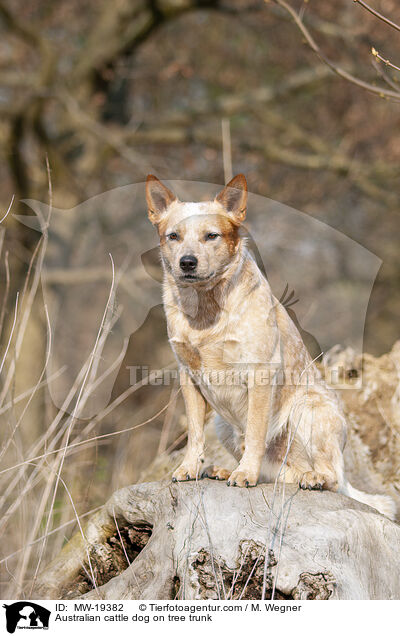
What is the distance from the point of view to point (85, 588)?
314cm

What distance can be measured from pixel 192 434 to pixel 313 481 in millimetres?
614

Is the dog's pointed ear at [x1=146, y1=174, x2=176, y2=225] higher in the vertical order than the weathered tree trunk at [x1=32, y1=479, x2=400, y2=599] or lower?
higher

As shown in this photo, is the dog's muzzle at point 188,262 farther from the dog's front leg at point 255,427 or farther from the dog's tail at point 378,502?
the dog's tail at point 378,502

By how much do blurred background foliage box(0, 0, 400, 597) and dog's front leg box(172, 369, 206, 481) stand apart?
3.70 m

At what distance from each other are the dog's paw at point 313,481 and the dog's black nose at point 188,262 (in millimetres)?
1165

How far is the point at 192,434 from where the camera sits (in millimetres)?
3102

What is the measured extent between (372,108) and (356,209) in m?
1.75

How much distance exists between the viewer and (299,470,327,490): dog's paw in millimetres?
3080

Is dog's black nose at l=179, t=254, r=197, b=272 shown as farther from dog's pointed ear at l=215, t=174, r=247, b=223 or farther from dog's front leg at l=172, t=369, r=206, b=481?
dog's front leg at l=172, t=369, r=206, b=481

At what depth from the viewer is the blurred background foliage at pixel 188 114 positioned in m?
8.46

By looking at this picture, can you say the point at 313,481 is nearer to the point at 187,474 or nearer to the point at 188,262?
the point at 187,474
